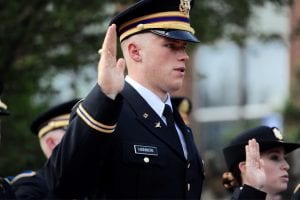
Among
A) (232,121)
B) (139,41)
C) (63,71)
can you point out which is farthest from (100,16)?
(232,121)

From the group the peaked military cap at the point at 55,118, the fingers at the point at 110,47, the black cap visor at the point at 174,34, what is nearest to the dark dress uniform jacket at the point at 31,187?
the peaked military cap at the point at 55,118

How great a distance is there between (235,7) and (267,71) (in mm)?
13072

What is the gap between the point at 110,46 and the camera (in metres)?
5.38

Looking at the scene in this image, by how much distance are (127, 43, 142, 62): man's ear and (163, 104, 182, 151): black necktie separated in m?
0.32

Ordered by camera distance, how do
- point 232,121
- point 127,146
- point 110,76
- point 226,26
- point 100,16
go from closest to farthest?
point 110,76
point 127,146
point 100,16
point 226,26
point 232,121

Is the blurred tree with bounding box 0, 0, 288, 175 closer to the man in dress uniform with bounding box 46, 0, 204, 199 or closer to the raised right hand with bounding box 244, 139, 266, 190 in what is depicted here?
the man in dress uniform with bounding box 46, 0, 204, 199

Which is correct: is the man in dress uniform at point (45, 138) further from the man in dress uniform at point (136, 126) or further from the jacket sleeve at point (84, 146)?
the jacket sleeve at point (84, 146)

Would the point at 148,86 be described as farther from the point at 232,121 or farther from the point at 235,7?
the point at 232,121

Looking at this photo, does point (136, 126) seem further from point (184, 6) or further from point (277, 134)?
point (277, 134)

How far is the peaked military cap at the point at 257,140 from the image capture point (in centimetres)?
711

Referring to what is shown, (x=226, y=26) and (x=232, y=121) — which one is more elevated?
(x=226, y=26)

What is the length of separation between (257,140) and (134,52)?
61.9 inches

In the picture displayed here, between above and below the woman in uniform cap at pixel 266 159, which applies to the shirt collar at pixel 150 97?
above

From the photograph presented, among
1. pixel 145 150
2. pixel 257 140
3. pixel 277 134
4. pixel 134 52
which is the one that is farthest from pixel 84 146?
pixel 277 134
